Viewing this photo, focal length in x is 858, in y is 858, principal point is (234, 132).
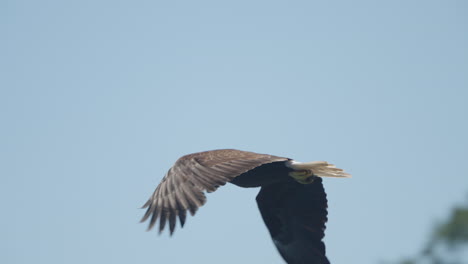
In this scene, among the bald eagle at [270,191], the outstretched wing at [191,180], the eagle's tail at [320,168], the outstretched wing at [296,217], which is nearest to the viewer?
the outstretched wing at [191,180]

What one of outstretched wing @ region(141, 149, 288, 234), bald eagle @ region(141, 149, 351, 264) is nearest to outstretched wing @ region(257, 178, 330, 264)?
bald eagle @ region(141, 149, 351, 264)

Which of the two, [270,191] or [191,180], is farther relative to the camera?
[270,191]

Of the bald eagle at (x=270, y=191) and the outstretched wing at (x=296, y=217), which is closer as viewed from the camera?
the bald eagle at (x=270, y=191)

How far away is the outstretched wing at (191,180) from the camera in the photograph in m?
8.78

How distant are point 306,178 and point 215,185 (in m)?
2.41

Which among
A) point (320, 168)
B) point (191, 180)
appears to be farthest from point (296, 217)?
point (191, 180)

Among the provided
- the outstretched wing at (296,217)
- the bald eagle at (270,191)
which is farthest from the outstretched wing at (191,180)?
the outstretched wing at (296,217)

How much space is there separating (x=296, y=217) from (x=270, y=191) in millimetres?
516

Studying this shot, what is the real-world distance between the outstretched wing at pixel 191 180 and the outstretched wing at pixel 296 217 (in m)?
1.39

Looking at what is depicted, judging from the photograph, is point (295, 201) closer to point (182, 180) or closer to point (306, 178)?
point (306, 178)

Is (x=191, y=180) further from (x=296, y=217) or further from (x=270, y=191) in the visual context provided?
(x=296, y=217)

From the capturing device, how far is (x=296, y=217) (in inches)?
473

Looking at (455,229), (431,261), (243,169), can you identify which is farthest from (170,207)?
(455,229)

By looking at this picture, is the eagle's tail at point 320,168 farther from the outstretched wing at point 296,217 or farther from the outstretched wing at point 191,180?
the outstretched wing at point 191,180
